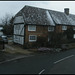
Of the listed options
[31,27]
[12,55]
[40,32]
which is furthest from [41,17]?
[12,55]

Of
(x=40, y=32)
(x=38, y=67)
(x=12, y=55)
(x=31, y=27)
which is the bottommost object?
(x=12, y=55)

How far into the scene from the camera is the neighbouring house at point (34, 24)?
33.6 m

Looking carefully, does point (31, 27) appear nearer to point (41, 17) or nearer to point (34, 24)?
point (34, 24)

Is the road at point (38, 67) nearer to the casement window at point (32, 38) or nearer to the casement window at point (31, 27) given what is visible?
the casement window at point (32, 38)

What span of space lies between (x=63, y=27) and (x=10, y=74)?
31321mm

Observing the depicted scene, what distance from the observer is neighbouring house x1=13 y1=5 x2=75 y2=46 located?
33562 millimetres

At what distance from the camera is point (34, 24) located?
3384 cm

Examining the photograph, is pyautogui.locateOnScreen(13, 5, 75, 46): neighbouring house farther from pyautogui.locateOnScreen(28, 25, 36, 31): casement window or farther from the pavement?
the pavement

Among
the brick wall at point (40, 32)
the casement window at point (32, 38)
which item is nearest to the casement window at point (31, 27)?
the brick wall at point (40, 32)

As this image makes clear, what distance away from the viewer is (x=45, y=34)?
120 feet

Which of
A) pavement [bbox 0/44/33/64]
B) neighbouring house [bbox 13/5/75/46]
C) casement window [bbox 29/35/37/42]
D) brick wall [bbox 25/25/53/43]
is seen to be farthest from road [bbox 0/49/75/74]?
casement window [bbox 29/35/37/42]

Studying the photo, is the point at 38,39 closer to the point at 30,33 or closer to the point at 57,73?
the point at 30,33

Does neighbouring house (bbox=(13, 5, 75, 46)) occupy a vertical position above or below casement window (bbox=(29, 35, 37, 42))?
above

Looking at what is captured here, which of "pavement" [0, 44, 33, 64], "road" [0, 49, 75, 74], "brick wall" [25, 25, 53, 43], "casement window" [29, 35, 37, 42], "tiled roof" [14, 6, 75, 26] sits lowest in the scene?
"pavement" [0, 44, 33, 64]
